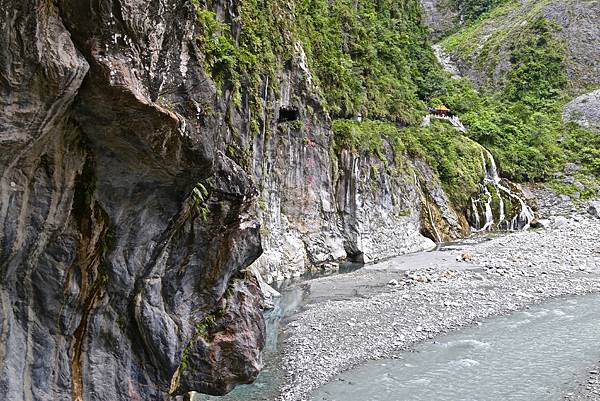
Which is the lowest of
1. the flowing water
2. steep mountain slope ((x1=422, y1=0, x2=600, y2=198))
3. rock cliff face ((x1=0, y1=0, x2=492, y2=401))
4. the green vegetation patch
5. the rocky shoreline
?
the flowing water

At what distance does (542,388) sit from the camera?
1060 centimetres

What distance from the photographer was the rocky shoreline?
13.1m

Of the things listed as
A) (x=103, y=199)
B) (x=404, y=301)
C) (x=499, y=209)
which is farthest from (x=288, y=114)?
(x=103, y=199)

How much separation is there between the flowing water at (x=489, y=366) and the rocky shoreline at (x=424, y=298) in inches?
23.0

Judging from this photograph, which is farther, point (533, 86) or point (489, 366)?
point (533, 86)

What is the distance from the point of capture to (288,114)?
25438 millimetres

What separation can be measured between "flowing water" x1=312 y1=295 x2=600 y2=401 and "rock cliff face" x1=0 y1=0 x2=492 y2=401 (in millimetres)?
4389

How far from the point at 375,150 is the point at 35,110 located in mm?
26699

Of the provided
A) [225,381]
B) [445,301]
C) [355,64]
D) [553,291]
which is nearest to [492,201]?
[355,64]

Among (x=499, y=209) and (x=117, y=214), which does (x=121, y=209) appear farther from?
(x=499, y=209)

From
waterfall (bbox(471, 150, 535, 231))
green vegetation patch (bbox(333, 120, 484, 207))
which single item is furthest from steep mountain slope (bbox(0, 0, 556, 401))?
waterfall (bbox(471, 150, 535, 231))

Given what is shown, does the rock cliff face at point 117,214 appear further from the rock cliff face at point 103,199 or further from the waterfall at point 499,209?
the waterfall at point 499,209

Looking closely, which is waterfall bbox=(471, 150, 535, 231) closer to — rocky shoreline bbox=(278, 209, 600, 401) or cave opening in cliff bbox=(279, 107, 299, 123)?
rocky shoreline bbox=(278, 209, 600, 401)

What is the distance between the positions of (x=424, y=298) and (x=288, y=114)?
41.1 feet
